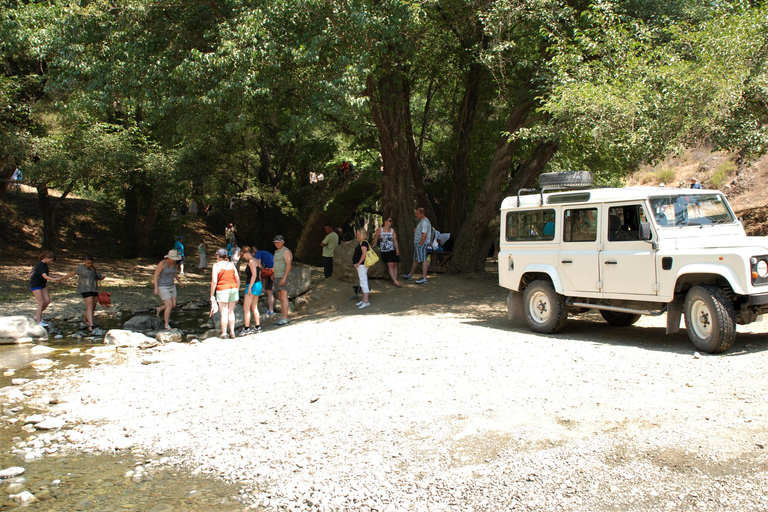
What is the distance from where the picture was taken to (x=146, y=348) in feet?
38.9

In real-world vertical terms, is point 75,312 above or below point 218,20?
below

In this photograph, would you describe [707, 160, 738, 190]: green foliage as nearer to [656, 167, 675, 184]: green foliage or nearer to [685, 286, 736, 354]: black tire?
[656, 167, 675, 184]: green foliage

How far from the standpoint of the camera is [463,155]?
2022 centimetres

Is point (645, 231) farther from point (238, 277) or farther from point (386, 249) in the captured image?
point (386, 249)

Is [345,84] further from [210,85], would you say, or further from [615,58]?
[615,58]

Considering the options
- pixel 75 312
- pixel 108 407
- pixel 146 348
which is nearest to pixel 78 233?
pixel 75 312

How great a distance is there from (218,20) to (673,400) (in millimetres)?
11093

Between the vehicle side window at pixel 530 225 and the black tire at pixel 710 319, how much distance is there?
92.3 inches

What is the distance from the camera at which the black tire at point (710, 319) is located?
7488mm

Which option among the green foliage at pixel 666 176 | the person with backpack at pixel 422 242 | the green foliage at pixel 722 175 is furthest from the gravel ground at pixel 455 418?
the green foliage at pixel 666 176

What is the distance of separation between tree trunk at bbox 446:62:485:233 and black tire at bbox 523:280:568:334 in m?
10.2

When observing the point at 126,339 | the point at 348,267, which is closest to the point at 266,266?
the point at 126,339

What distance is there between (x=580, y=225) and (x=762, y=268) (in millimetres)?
2442

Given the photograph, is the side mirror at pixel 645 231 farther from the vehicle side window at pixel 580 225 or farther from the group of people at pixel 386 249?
the group of people at pixel 386 249
